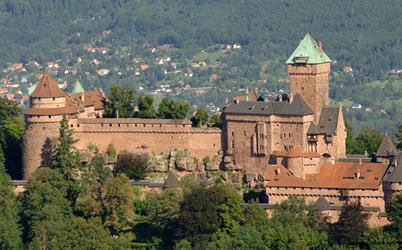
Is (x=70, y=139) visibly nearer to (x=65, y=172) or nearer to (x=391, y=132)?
(x=65, y=172)

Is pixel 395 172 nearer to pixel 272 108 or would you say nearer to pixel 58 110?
pixel 272 108

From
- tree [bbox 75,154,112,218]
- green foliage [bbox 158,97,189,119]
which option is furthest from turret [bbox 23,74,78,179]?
green foliage [bbox 158,97,189,119]

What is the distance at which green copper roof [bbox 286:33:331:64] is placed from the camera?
103125 mm

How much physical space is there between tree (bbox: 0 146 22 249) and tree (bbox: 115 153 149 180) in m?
6.69

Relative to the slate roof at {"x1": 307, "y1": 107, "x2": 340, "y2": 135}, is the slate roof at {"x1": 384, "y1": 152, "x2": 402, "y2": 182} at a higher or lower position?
lower

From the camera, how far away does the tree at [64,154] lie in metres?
102

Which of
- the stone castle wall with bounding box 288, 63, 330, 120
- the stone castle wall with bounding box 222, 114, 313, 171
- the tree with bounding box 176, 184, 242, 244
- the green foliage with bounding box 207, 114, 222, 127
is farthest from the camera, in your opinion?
the green foliage with bounding box 207, 114, 222, 127

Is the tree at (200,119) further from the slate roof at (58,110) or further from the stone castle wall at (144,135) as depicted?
the slate roof at (58,110)

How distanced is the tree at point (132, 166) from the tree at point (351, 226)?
582 inches

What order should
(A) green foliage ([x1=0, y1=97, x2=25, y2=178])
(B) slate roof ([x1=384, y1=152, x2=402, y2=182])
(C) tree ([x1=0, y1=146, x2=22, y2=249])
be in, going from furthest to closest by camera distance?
(A) green foliage ([x1=0, y1=97, x2=25, y2=178]), (C) tree ([x1=0, y1=146, x2=22, y2=249]), (B) slate roof ([x1=384, y1=152, x2=402, y2=182])

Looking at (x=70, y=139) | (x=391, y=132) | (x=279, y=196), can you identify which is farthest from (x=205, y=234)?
(x=391, y=132)

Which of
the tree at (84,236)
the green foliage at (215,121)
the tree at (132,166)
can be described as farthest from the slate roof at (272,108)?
the tree at (84,236)

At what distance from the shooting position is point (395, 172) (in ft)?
314

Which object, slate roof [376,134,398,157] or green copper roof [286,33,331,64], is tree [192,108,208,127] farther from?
slate roof [376,134,398,157]
